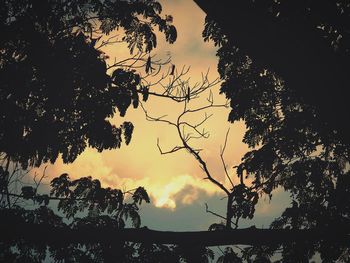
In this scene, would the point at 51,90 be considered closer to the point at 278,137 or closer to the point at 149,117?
the point at 149,117

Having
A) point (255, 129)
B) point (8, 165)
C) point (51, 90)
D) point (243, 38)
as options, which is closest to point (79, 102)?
point (51, 90)

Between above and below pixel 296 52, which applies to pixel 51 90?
above

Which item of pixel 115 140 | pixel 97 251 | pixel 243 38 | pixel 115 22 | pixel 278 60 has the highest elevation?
pixel 115 22

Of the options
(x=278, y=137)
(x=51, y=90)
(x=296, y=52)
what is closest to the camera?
(x=296, y=52)

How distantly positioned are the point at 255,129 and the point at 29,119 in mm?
4314

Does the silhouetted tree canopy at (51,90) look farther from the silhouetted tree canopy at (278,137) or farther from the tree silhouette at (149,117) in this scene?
the silhouetted tree canopy at (278,137)

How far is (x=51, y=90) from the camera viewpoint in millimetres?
5184

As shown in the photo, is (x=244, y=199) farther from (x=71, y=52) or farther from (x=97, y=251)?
(x=71, y=52)

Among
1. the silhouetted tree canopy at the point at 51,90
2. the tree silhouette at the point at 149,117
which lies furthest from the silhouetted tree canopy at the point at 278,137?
the silhouetted tree canopy at the point at 51,90

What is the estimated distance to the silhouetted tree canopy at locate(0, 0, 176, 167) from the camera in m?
4.89

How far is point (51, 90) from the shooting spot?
5184 mm

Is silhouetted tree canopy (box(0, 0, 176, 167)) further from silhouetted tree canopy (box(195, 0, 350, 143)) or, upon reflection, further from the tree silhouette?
silhouetted tree canopy (box(195, 0, 350, 143))

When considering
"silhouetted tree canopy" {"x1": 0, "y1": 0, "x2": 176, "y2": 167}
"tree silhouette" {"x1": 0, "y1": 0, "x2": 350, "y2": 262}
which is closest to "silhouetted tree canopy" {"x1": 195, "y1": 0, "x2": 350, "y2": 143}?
"tree silhouette" {"x1": 0, "y1": 0, "x2": 350, "y2": 262}

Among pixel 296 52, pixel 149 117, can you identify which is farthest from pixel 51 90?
pixel 296 52
